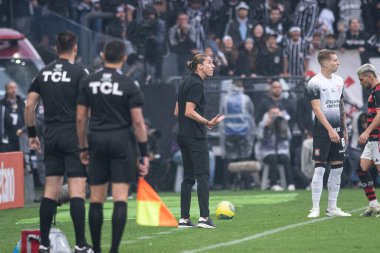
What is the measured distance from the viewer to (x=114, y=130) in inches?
440

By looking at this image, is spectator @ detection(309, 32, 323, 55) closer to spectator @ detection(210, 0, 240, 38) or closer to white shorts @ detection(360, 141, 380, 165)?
spectator @ detection(210, 0, 240, 38)

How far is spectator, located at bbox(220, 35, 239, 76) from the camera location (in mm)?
26719

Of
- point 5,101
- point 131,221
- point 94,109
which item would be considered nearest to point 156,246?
point 94,109

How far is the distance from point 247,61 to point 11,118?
606cm

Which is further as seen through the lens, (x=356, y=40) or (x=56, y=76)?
(x=356, y=40)

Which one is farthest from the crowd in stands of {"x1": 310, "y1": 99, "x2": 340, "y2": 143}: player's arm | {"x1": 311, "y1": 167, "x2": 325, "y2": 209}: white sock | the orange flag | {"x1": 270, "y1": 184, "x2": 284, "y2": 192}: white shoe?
the orange flag

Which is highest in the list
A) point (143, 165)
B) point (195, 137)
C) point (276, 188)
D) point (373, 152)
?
point (195, 137)

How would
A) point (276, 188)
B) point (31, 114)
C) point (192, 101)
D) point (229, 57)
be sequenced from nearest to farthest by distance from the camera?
point (31, 114) → point (192, 101) → point (276, 188) → point (229, 57)

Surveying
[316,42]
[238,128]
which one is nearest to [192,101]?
[238,128]

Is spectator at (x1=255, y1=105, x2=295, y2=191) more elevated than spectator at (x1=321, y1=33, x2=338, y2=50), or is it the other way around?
spectator at (x1=321, y1=33, x2=338, y2=50)

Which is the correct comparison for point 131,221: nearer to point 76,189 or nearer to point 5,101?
point 76,189

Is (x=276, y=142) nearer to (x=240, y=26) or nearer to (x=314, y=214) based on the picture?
(x=240, y=26)

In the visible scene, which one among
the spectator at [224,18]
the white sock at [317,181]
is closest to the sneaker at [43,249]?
the white sock at [317,181]

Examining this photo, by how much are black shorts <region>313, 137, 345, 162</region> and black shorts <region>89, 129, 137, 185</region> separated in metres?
5.11
